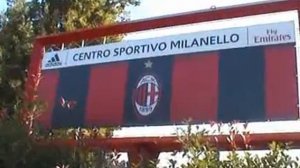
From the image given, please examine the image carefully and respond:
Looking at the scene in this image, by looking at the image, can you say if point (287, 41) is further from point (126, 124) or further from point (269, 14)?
point (126, 124)

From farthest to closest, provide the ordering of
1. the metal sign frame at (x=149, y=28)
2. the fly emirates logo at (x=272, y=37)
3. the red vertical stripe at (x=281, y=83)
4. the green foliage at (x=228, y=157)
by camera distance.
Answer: the fly emirates logo at (x=272, y=37)
the red vertical stripe at (x=281, y=83)
the metal sign frame at (x=149, y=28)
the green foliage at (x=228, y=157)

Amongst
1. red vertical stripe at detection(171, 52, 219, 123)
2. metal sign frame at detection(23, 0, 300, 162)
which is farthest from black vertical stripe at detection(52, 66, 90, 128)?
red vertical stripe at detection(171, 52, 219, 123)

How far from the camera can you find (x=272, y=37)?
6.53 meters

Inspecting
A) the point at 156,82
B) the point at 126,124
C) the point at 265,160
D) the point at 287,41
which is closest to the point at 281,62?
the point at 287,41

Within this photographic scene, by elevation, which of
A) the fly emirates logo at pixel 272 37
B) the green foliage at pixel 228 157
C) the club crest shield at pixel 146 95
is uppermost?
the fly emirates logo at pixel 272 37

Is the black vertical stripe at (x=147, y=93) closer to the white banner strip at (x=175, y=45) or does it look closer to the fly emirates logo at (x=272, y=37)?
the white banner strip at (x=175, y=45)

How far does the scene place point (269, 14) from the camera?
663 cm

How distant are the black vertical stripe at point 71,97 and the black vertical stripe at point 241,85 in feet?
6.14

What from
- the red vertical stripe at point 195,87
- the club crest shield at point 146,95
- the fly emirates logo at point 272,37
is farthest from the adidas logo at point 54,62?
the fly emirates logo at point 272,37

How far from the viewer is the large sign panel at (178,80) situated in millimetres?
6344

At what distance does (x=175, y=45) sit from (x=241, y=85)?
1071 mm

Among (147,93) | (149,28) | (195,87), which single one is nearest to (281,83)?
(195,87)

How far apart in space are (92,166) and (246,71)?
2233 mm

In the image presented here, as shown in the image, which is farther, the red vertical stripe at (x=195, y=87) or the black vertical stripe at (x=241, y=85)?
the red vertical stripe at (x=195, y=87)
